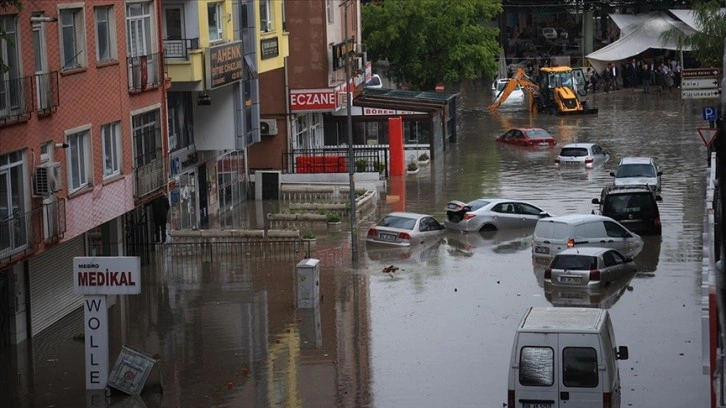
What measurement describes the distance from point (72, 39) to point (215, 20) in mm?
13160

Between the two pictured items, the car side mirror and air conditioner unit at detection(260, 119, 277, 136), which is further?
air conditioner unit at detection(260, 119, 277, 136)

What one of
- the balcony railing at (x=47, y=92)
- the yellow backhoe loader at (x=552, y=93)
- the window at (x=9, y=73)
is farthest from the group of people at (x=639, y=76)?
the window at (x=9, y=73)

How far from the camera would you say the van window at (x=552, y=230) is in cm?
Result: 3762

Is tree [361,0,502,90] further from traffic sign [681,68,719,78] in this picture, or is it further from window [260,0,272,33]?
traffic sign [681,68,719,78]

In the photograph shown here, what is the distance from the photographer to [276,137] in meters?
53.9

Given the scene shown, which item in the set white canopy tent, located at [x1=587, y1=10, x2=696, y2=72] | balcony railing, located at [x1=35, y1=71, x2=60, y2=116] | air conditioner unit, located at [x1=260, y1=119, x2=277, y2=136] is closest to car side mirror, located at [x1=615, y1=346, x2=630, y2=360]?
balcony railing, located at [x1=35, y1=71, x2=60, y2=116]

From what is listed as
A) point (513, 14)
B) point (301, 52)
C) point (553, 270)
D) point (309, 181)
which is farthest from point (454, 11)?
point (553, 270)

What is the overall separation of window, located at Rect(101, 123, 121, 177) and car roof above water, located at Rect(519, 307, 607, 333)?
12.9 m

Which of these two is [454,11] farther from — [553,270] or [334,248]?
[553,270]

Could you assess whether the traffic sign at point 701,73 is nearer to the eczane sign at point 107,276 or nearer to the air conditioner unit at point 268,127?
the eczane sign at point 107,276

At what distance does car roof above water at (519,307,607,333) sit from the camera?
2136 centimetres

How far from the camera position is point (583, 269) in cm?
3375

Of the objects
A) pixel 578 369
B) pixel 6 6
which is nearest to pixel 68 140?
pixel 6 6

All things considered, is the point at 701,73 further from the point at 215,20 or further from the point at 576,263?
the point at 215,20
